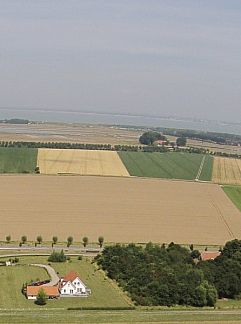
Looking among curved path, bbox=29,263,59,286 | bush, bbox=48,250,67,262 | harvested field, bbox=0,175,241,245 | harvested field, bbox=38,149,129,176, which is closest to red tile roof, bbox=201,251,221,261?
harvested field, bbox=0,175,241,245

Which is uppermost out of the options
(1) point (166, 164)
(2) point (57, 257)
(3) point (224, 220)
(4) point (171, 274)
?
(1) point (166, 164)

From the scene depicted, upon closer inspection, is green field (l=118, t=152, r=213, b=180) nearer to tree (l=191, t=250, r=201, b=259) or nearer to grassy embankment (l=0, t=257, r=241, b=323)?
tree (l=191, t=250, r=201, b=259)

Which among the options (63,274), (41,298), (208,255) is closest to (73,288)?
(41,298)

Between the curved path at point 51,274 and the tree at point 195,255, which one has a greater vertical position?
the tree at point 195,255

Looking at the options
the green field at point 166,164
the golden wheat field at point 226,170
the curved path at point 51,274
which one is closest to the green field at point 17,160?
the green field at point 166,164

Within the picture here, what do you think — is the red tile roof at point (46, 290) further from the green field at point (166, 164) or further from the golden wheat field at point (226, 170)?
the golden wheat field at point (226, 170)

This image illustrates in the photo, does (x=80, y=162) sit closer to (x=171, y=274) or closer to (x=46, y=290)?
(x=171, y=274)
